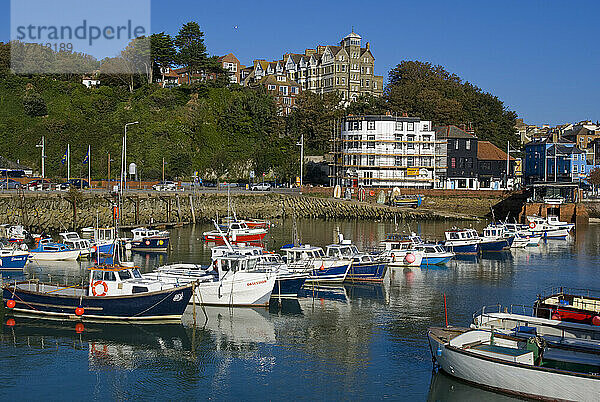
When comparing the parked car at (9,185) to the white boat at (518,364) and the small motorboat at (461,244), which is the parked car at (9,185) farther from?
the white boat at (518,364)

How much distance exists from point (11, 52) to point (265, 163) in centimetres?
5478

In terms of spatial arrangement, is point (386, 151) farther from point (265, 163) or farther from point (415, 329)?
point (415, 329)

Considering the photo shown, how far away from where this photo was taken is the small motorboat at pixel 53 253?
5100cm

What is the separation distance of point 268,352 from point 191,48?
108m

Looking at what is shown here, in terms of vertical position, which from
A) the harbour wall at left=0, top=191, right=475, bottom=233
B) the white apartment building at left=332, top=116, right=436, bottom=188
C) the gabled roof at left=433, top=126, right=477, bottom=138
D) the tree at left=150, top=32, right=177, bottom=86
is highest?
the tree at left=150, top=32, right=177, bottom=86

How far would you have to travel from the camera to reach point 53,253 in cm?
5097

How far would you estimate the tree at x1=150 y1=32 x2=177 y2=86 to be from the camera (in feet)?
420

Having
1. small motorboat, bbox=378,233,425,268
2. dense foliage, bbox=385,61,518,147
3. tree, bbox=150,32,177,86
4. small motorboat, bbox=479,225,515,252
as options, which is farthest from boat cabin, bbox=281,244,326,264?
tree, bbox=150,32,177,86

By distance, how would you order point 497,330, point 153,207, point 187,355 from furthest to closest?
point 153,207 → point 187,355 → point 497,330

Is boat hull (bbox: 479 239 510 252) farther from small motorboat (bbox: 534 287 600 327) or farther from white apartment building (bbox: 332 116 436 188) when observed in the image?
white apartment building (bbox: 332 116 436 188)

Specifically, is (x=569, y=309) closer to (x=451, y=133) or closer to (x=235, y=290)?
(x=235, y=290)

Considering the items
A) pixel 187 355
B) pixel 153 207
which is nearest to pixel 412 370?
pixel 187 355

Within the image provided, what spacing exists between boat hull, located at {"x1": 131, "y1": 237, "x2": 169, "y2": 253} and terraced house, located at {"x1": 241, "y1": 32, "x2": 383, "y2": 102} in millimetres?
90831

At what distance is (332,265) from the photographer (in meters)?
43.0
